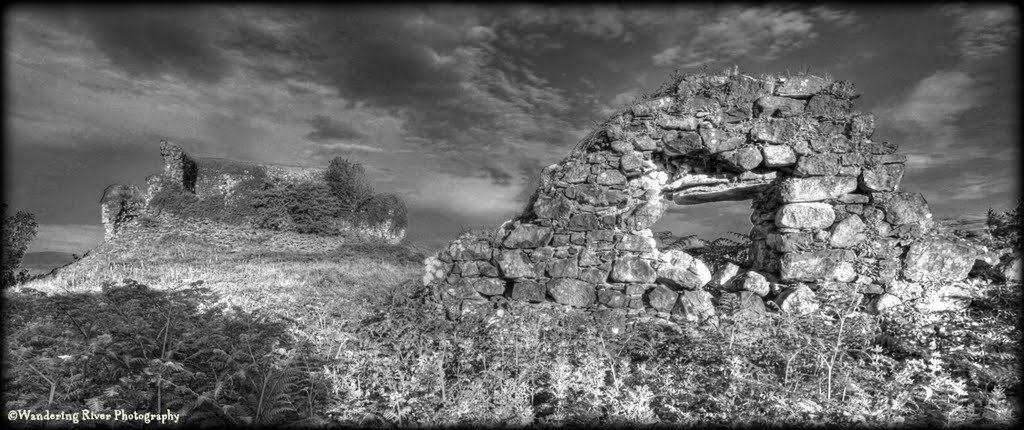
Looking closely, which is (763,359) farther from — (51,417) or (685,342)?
(51,417)

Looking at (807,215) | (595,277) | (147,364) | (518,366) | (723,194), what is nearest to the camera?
(147,364)

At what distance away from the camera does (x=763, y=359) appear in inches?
201

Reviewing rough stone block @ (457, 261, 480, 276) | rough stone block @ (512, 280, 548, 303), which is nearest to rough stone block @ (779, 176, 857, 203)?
rough stone block @ (512, 280, 548, 303)

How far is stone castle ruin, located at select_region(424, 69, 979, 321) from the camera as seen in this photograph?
6.61 m

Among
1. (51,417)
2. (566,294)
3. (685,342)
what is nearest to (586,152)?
(566,294)

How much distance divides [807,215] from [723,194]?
1253mm

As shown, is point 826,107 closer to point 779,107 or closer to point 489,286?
point 779,107

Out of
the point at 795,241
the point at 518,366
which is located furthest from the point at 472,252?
the point at 795,241

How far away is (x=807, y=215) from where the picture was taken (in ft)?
22.7

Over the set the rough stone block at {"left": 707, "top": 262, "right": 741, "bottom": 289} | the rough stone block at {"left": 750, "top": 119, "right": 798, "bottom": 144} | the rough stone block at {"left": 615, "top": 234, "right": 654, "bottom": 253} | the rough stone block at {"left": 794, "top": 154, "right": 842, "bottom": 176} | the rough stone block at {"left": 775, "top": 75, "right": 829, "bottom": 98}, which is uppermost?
the rough stone block at {"left": 775, "top": 75, "right": 829, "bottom": 98}

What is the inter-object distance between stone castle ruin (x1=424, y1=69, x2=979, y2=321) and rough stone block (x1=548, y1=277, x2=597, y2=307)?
0.05 ft

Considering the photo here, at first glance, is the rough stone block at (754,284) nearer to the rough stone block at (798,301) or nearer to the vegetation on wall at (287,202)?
the rough stone block at (798,301)

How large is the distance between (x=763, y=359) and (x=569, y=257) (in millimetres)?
2766

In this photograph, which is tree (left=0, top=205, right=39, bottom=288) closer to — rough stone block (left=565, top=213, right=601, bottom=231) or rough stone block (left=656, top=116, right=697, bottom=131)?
rough stone block (left=565, top=213, right=601, bottom=231)
